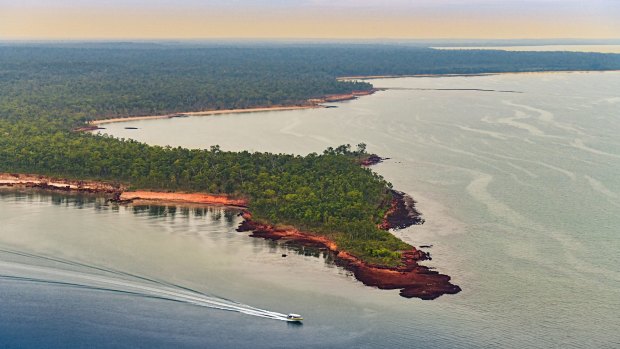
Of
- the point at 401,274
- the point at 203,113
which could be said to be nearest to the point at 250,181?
the point at 401,274

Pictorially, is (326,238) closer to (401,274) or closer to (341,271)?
(341,271)

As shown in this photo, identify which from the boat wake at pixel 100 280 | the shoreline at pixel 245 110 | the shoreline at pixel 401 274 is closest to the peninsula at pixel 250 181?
the shoreline at pixel 401 274

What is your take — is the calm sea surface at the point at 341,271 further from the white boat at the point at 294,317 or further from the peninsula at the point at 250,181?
the peninsula at the point at 250,181

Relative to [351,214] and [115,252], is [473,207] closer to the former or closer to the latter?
[351,214]

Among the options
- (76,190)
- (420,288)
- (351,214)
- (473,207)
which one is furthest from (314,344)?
(76,190)

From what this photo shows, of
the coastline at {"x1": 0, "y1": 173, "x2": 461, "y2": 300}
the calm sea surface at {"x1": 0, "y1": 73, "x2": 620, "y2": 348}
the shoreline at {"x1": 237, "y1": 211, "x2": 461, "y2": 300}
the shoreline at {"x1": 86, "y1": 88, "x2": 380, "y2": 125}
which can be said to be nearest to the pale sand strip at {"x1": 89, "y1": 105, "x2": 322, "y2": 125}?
the shoreline at {"x1": 86, "y1": 88, "x2": 380, "y2": 125}

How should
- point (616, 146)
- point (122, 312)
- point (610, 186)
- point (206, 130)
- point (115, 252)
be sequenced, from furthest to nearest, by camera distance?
point (206, 130) < point (616, 146) < point (610, 186) < point (115, 252) < point (122, 312)

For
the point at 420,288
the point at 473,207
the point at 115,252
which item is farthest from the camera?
the point at 473,207
